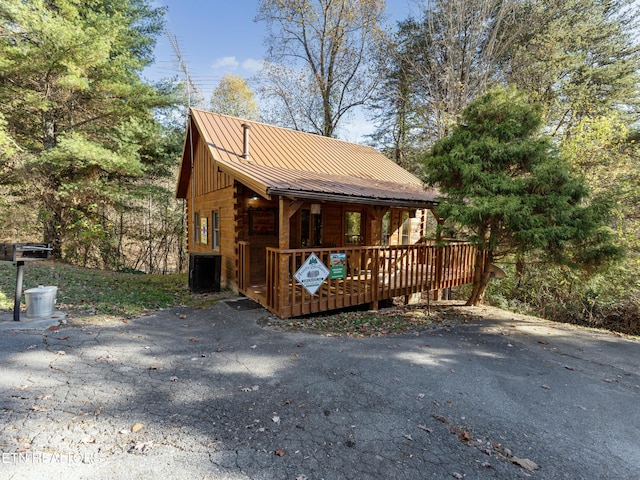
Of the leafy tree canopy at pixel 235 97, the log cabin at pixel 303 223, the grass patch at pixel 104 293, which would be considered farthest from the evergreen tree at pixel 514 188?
the leafy tree canopy at pixel 235 97

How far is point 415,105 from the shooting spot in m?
17.1

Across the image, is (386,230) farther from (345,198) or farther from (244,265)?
(244,265)

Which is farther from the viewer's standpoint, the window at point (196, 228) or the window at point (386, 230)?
the window at point (196, 228)

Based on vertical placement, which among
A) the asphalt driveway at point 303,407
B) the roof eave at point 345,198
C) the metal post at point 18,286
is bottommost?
the asphalt driveway at point 303,407

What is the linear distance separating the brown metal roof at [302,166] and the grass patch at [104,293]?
3508mm

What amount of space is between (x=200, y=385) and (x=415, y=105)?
17.5 meters

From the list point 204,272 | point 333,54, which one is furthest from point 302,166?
point 333,54

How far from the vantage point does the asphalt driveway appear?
245 centimetres

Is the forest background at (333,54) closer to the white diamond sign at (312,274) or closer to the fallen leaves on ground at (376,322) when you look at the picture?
the fallen leaves on ground at (376,322)

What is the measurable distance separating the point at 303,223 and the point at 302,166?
1.71 meters

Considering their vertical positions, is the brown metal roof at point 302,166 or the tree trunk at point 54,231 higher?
the brown metal roof at point 302,166

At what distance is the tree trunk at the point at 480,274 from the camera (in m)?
7.78

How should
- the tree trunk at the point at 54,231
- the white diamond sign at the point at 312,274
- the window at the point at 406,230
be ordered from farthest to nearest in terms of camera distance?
the tree trunk at the point at 54,231
the window at the point at 406,230
the white diamond sign at the point at 312,274

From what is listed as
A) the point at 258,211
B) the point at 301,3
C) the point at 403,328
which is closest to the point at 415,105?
the point at 301,3
